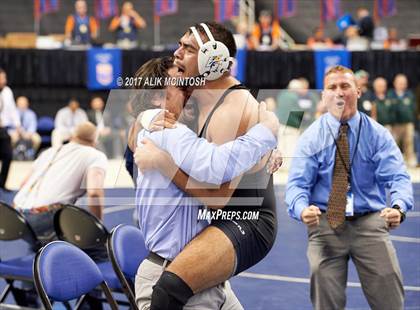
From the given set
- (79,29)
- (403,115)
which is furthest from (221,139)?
(79,29)

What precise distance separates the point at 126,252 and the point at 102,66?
12.0 metres

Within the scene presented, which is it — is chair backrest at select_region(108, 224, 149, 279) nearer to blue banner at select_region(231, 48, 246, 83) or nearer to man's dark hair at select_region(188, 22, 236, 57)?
man's dark hair at select_region(188, 22, 236, 57)

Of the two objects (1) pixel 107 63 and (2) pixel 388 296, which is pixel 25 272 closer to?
(2) pixel 388 296

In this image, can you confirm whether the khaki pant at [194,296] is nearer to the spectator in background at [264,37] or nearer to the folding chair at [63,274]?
the folding chair at [63,274]

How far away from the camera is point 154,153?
3465 mm

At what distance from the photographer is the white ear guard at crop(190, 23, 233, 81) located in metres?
3.43

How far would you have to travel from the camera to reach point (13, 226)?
6.33 m

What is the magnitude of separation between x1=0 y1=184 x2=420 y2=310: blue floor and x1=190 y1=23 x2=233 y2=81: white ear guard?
208cm

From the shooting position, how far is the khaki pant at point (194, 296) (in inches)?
141

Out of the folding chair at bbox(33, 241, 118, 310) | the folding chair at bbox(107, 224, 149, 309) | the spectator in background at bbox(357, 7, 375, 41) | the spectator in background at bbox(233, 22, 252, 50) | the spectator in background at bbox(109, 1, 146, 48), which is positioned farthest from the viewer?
the spectator in background at bbox(357, 7, 375, 41)

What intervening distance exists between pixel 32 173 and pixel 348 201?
10.2 ft

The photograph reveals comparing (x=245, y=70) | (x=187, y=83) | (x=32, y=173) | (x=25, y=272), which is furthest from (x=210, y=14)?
(x=187, y=83)

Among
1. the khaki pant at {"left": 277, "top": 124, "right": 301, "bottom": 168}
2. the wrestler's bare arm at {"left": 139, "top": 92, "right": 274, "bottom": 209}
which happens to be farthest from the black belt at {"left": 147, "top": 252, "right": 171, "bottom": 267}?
the khaki pant at {"left": 277, "top": 124, "right": 301, "bottom": 168}

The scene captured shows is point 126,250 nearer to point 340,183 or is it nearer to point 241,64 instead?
point 340,183
